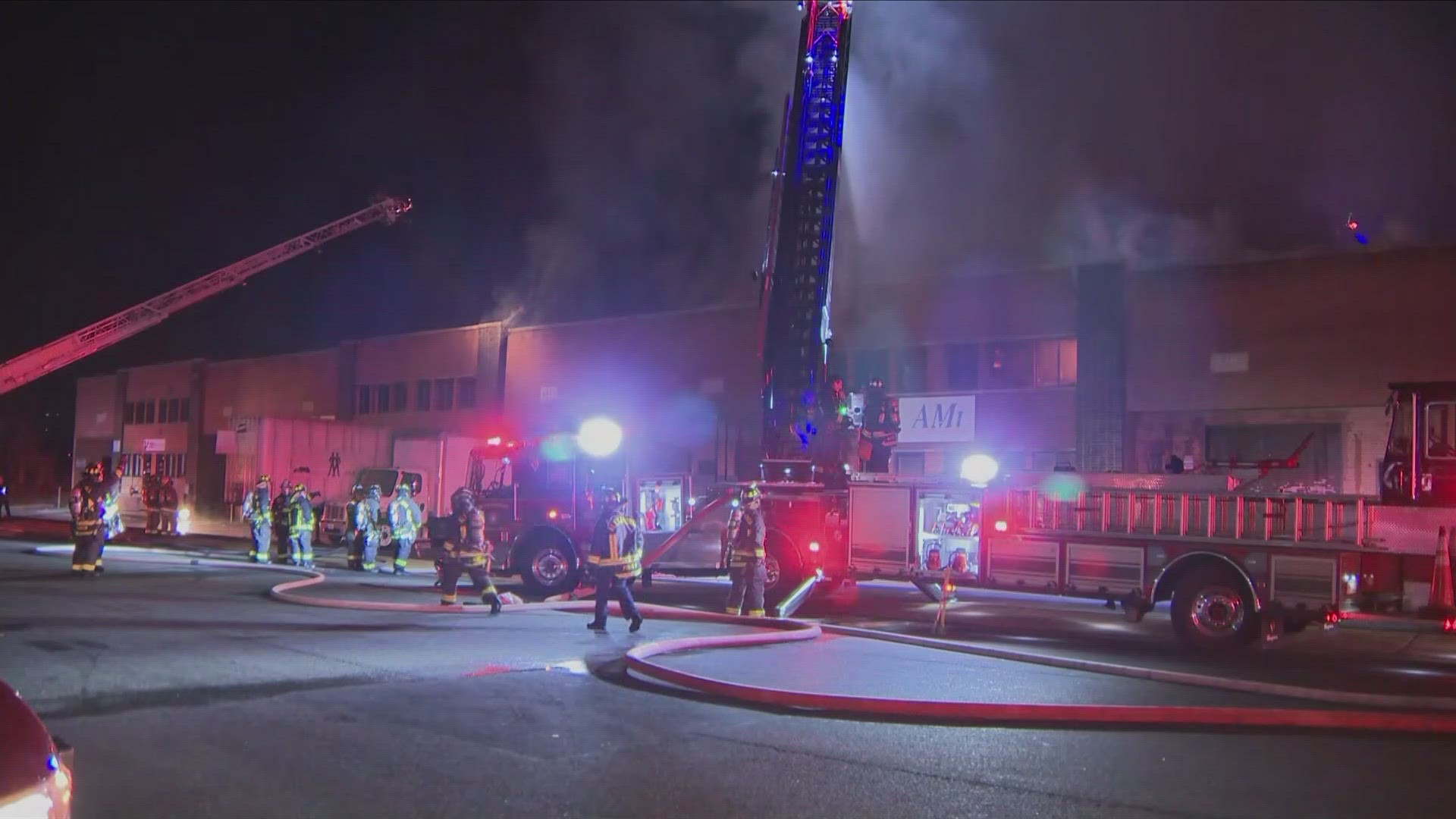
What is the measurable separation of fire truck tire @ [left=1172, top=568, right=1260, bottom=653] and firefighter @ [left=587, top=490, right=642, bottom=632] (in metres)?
5.54

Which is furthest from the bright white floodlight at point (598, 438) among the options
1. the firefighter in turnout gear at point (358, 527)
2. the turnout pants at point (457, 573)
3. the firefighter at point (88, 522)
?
the firefighter at point (88, 522)

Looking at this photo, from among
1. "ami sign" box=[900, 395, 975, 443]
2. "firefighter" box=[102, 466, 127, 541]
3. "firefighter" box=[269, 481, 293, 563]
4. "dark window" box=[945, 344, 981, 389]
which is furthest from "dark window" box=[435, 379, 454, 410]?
"firefighter" box=[102, 466, 127, 541]

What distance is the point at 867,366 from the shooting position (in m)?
26.0

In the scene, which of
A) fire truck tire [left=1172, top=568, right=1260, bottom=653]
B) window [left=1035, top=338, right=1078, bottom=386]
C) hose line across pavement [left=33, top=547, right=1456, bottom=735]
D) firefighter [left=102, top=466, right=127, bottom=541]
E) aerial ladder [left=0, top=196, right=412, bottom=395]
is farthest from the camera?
aerial ladder [left=0, top=196, right=412, bottom=395]

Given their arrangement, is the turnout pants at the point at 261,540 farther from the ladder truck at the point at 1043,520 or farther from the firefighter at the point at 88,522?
the ladder truck at the point at 1043,520

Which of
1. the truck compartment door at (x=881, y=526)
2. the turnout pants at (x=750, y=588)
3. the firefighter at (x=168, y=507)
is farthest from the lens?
the firefighter at (x=168, y=507)

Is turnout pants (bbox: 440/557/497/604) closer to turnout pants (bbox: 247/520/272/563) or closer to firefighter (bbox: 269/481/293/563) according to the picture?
firefighter (bbox: 269/481/293/563)

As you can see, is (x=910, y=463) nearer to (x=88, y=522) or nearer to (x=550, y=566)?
(x=550, y=566)

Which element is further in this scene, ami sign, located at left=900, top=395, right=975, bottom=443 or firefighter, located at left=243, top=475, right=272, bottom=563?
ami sign, located at left=900, top=395, right=975, bottom=443

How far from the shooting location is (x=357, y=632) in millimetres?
10422

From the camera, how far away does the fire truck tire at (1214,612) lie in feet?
34.4

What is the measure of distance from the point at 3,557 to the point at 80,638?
37.9 feet

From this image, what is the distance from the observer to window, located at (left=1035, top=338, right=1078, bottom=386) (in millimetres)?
22984

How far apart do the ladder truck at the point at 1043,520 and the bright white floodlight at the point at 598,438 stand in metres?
1.58
